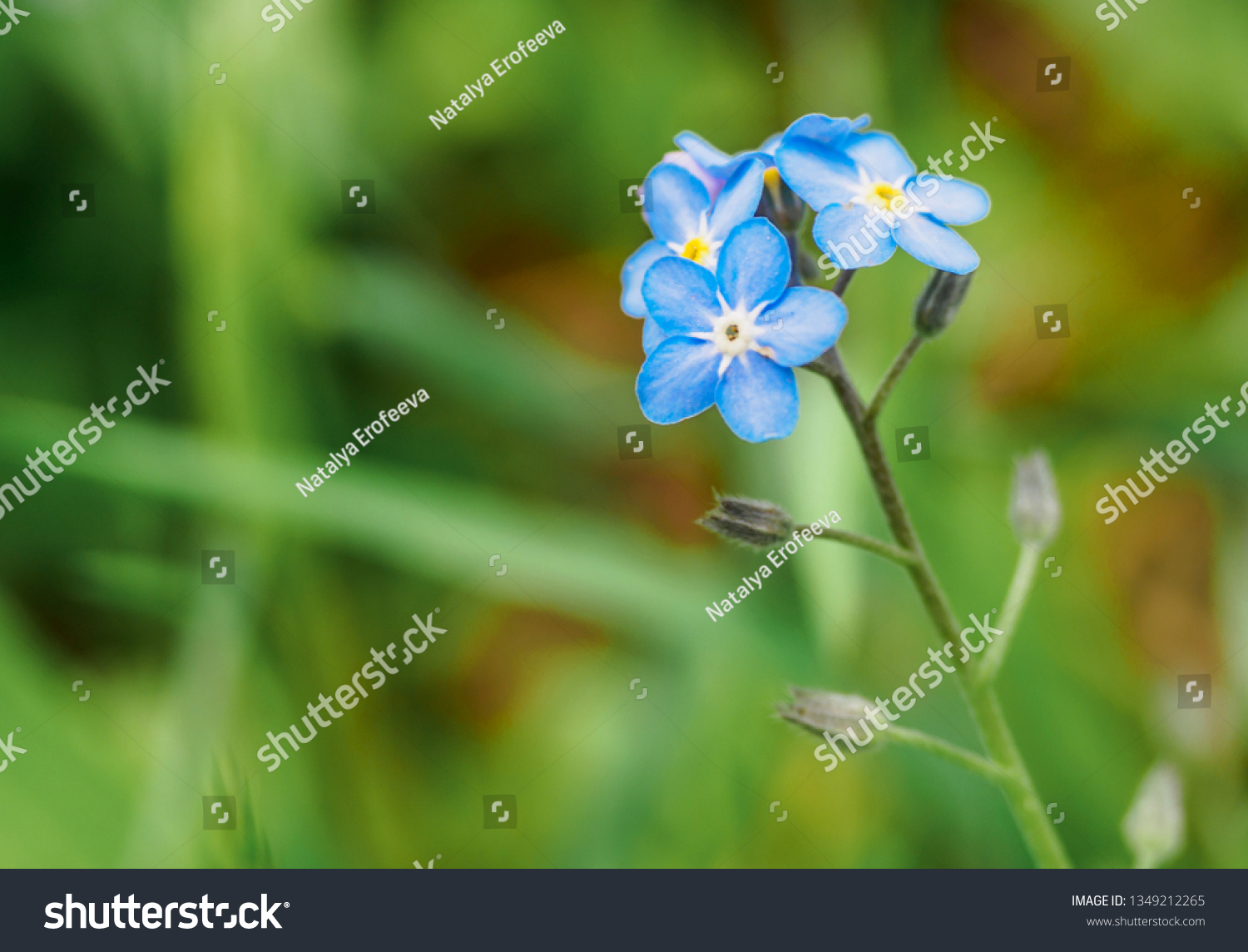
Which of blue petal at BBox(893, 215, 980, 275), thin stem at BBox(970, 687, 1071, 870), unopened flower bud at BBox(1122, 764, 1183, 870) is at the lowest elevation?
unopened flower bud at BBox(1122, 764, 1183, 870)

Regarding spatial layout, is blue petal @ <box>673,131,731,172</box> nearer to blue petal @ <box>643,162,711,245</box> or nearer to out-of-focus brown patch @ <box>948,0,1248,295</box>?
blue petal @ <box>643,162,711,245</box>

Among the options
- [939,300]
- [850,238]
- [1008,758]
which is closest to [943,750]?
[1008,758]

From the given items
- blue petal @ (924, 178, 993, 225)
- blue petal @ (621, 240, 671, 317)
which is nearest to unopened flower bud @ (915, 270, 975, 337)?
blue petal @ (924, 178, 993, 225)

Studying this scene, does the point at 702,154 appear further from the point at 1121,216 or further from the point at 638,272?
the point at 1121,216

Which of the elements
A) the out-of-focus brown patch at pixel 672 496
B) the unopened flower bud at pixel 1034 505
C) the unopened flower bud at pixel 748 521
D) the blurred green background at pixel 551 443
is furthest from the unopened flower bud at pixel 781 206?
the out-of-focus brown patch at pixel 672 496

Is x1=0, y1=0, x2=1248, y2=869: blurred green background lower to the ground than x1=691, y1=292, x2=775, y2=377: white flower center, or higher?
higher

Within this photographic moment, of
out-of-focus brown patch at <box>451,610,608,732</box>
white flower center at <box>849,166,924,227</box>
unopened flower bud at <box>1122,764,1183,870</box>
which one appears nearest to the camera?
white flower center at <box>849,166,924,227</box>

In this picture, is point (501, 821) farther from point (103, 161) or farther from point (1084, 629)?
point (103, 161)

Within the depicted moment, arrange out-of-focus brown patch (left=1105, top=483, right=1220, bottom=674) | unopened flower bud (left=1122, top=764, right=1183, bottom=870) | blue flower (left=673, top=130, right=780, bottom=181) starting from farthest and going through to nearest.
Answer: out-of-focus brown patch (left=1105, top=483, right=1220, bottom=674), unopened flower bud (left=1122, top=764, right=1183, bottom=870), blue flower (left=673, top=130, right=780, bottom=181)
